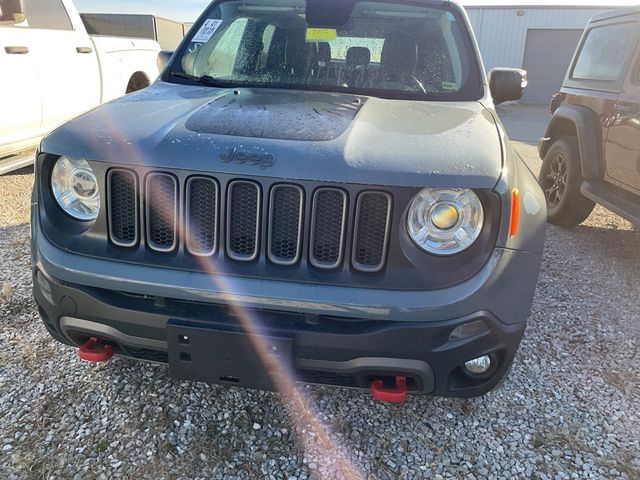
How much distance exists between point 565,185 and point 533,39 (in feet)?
63.7

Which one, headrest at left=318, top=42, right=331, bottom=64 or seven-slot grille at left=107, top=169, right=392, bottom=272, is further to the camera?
headrest at left=318, top=42, right=331, bottom=64

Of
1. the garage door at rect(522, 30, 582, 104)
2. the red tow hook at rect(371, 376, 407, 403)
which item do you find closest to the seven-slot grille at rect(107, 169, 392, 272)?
the red tow hook at rect(371, 376, 407, 403)

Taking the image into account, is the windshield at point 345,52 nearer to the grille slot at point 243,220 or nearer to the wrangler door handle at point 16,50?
the grille slot at point 243,220

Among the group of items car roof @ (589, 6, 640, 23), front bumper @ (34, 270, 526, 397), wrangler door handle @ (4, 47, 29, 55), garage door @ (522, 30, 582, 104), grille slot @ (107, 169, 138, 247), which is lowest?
garage door @ (522, 30, 582, 104)

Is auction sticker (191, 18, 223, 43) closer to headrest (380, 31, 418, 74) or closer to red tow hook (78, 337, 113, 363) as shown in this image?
headrest (380, 31, 418, 74)

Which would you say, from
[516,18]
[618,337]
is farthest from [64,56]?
[516,18]

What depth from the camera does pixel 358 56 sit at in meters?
3.10

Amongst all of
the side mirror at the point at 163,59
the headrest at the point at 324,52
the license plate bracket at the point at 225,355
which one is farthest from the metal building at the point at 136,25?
the license plate bracket at the point at 225,355

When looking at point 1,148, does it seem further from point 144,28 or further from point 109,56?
point 144,28

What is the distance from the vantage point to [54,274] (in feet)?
6.64

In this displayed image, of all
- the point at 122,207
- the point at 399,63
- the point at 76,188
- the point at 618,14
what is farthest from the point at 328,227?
the point at 618,14

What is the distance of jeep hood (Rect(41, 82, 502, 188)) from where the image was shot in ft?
5.94

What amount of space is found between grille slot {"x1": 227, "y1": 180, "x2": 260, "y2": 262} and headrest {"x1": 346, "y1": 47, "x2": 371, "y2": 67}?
1.52 meters

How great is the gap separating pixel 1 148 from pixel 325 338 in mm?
4165
